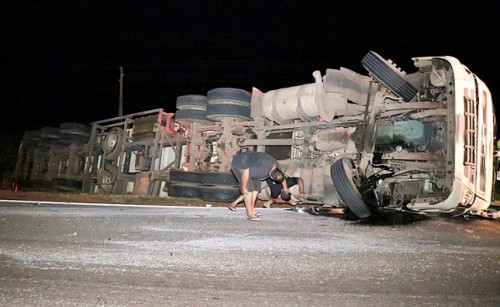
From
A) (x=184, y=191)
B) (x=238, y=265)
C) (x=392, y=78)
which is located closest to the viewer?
(x=238, y=265)

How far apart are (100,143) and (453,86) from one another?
949 centimetres

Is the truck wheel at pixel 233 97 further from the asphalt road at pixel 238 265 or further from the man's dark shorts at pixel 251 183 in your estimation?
the asphalt road at pixel 238 265

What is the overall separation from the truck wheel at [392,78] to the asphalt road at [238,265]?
1782mm

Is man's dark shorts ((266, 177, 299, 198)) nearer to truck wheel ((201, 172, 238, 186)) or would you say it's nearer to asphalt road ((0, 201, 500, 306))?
truck wheel ((201, 172, 238, 186))

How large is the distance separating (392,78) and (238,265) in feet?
11.5

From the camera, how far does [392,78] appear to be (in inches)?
195

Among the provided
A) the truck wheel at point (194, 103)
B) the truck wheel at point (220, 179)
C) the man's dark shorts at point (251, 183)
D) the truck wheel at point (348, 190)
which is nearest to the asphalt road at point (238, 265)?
the truck wheel at point (348, 190)

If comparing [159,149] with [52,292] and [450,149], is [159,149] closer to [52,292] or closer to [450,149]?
[450,149]

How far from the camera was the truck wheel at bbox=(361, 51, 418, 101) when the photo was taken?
4941 millimetres

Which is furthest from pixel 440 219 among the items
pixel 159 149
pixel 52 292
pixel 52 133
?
pixel 52 133

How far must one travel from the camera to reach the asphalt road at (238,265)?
2.09 metres

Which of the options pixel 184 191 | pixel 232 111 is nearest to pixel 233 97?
pixel 232 111

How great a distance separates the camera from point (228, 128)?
726 centimetres

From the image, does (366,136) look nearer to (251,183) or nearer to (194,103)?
(251,183)
